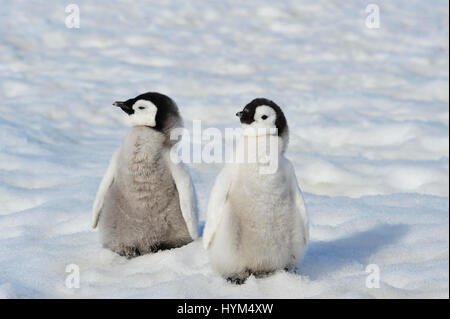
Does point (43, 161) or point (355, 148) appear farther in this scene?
point (355, 148)

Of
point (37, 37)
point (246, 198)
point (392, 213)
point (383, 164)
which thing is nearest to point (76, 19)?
point (37, 37)

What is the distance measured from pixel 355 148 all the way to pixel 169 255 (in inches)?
149

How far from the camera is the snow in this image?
3215mm

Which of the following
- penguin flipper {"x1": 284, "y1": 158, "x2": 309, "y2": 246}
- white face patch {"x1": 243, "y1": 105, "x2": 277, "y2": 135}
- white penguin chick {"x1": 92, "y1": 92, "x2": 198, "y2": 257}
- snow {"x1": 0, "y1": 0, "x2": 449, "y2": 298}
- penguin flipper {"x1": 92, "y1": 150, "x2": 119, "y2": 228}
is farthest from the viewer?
penguin flipper {"x1": 92, "y1": 150, "x2": 119, "y2": 228}

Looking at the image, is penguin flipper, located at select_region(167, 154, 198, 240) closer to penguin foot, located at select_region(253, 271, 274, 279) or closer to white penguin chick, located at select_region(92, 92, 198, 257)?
white penguin chick, located at select_region(92, 92, 198, 257)

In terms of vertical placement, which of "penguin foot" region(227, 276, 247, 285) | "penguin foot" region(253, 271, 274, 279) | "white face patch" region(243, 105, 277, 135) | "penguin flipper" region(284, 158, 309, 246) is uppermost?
"white face patch" region(243, 105, 277, 135)

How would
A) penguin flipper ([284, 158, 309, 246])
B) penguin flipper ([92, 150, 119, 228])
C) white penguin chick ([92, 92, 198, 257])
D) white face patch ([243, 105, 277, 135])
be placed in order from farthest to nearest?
1. penguin flipper ([92, 150, 119, 228])
2. white penguin chick ([92, 92, 198, 257])
3. penguin flipper ([284, 158, 309, 246])
4. white face patch ([243, 105, 277, 135])

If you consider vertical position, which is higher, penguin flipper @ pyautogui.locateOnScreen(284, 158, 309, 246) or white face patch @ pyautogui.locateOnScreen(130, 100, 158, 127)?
white face patch @ pyautogui.locateOnScreen(130, 100, 158, 127)

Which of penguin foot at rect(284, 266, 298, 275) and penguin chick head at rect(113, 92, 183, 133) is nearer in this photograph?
penguin foot at rect(284, 266, 298, 275)

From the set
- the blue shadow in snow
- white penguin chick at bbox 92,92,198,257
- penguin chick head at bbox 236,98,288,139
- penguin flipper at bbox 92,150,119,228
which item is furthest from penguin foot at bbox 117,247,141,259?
penguin chick head at bbox 236,98,288,139

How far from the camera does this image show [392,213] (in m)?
4.30

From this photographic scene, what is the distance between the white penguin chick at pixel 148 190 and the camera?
3330mm

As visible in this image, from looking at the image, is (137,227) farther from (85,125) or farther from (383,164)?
(85,125)
